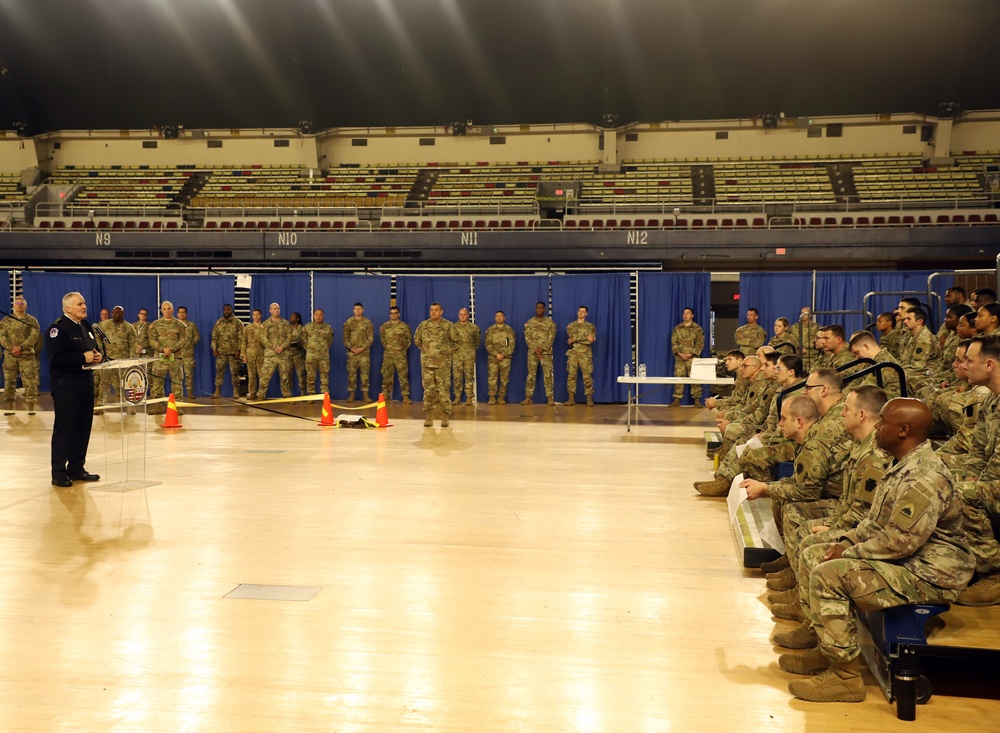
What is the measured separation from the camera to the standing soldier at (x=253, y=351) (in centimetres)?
1448

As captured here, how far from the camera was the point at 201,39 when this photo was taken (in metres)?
23.2

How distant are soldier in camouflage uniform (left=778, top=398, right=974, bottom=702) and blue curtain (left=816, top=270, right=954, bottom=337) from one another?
11.0 metres

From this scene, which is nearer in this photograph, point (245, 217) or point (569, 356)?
point (569, 356)

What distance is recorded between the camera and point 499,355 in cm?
1405

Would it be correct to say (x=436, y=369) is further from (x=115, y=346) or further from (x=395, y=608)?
(x=395, y=608)

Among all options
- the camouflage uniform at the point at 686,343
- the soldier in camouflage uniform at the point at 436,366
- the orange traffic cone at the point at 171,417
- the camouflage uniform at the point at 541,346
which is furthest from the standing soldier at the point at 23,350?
the camouflage uniform at the point at 686,343

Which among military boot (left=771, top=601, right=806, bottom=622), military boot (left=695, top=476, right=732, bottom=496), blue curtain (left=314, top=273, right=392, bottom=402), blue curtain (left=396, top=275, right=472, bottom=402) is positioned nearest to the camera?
military boot (left=771, top=601, right=806, bottom=622)

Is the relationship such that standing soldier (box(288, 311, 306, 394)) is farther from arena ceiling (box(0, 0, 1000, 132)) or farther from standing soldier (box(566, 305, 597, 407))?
arena ceiling (box(0, 0, 1000, 132))

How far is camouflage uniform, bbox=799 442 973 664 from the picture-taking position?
320 centimetres

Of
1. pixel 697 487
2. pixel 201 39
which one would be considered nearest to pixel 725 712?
pixel 697 487

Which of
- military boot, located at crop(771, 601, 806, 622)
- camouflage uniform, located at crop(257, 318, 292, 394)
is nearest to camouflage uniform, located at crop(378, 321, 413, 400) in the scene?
camouflage uniform, located at crop(257, 318, 292, 394)

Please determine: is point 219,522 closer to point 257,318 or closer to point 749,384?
point 749,384

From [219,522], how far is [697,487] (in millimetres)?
3869

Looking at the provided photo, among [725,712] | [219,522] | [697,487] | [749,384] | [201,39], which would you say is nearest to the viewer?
[725,712]
